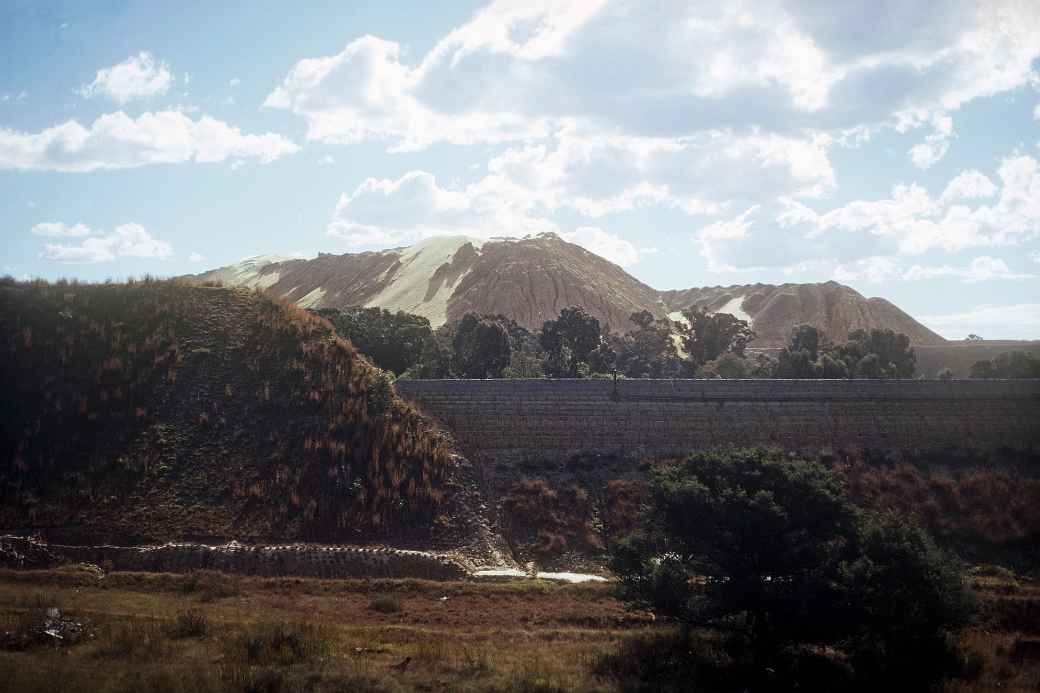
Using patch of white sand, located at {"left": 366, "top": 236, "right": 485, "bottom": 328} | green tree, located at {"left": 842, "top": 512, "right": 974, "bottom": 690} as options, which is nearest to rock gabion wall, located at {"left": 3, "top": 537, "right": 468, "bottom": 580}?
green tree, located at {"left": 842, "top": 512, "right": 974, "bottom": 690}

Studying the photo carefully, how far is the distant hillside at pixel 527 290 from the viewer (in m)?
100

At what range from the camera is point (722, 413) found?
35875mm

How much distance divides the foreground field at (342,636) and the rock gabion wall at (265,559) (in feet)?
3.30

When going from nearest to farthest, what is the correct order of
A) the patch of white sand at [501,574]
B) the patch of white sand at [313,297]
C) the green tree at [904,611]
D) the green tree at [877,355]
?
1. the green tree at [904,611]
2. the patch of white sand at [501,574]
3. the green tree at [877,355]
4. the patch of white sand at [313,297]

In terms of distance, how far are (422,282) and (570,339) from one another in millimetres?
57802

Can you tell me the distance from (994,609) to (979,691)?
6778 mm

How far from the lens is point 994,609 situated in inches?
943

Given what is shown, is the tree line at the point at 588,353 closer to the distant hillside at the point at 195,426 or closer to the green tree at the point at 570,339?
the green tree at the point at 570,339

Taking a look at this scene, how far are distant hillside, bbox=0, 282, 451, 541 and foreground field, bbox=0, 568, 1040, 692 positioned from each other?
3492 mm

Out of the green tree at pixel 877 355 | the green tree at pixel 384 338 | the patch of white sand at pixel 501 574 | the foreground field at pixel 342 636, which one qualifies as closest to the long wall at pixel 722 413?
the patch of white sand at pixel 501 574

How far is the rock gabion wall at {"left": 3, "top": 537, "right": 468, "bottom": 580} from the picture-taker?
1007 inches

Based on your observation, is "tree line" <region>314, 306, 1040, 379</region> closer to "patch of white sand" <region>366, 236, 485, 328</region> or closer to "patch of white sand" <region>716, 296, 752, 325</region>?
"patch of white sand" <region>366, 236, 485, 328</region>

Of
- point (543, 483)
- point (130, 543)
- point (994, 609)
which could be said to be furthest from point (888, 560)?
point (130, 543)

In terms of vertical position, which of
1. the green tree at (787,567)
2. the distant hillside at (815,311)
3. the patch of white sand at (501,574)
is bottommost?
the patch of white sand at (501,574)
